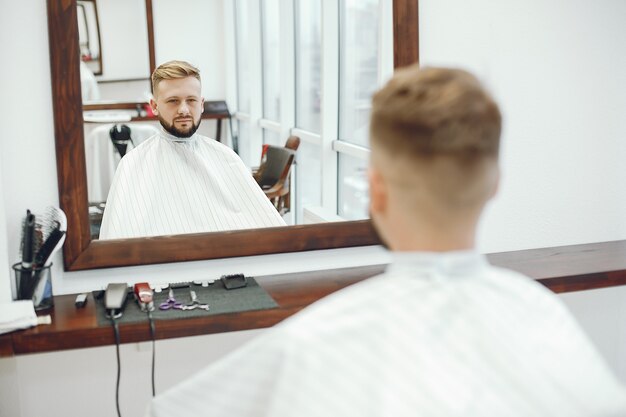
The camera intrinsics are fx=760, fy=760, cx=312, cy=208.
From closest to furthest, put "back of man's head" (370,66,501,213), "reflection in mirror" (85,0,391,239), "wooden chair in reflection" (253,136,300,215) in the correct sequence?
"back of man's head" (370,66,501,213)
"reflection in mirror" (85,0,391,239)
"wooden chair in reflection" (253,136,300,215)

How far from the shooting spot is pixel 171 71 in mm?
2162

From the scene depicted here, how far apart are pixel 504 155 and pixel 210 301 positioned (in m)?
1.11

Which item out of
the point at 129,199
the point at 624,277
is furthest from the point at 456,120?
the point at 624,277

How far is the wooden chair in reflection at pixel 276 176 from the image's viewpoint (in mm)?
2287

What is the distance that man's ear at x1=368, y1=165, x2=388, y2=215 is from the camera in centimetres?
118

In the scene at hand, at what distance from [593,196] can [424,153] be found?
69.0 inches

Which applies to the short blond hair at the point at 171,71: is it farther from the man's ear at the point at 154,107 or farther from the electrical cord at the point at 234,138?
the electrical cord at the point at 234,138

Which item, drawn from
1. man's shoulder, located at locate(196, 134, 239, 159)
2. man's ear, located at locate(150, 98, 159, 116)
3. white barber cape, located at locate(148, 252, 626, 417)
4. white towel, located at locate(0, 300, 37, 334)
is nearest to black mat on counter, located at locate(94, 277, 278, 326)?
white towel, located at locate(0, 300, 37, 334)

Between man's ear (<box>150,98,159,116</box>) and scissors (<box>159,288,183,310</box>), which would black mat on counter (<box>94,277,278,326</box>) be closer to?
scissors (<box>159,288,183,310</box>)

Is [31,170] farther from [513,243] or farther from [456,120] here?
[513,243]

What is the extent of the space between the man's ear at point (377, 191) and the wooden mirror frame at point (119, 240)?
1.07 meters

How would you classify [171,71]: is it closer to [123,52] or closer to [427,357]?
[123,52]

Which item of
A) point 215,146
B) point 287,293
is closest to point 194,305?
point 287,293

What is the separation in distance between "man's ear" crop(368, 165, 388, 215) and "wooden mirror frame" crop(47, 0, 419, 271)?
3.51 ft
